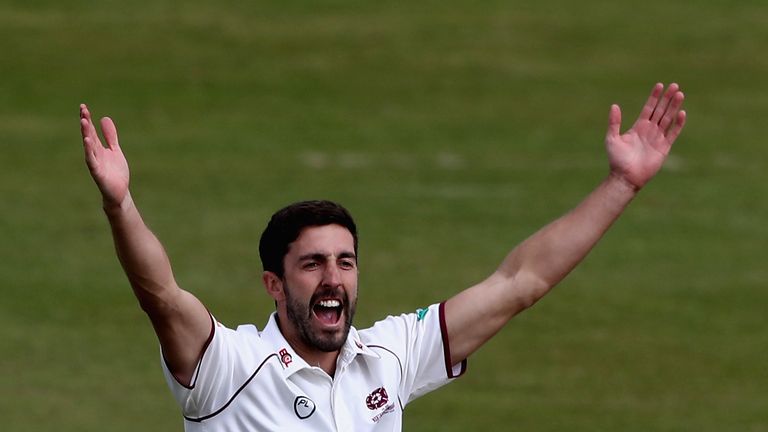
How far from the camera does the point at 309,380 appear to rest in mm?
7863

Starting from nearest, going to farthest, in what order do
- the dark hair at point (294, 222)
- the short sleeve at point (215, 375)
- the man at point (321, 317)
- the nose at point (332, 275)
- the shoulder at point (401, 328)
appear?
the man at point (321, 317), the short sleeve at point (215, 375), the nose at point (332, 275), the dark hair at point (294, 222), the shoulder at point (401, 328)

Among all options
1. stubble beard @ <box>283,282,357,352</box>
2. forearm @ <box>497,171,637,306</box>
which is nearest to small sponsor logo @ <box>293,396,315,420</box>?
stubble beard @ <box>283,282,357,352</box>

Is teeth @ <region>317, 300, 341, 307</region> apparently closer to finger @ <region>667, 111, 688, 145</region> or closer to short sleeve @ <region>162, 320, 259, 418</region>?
short sleeve @ <region>162, 320, 259, 418</region>

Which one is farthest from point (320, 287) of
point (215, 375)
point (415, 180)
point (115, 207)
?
point (415, 180)

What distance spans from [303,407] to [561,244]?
Result: 4.96 ft

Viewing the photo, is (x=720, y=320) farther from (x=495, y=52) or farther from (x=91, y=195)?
(x=495, y=52)

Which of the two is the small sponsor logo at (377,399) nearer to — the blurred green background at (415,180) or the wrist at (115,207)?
the wrist at (115,207)

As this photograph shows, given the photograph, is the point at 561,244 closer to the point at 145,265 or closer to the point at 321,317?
the point at 321,317

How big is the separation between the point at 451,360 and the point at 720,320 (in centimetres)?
1037

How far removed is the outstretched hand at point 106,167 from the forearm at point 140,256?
0.15ft

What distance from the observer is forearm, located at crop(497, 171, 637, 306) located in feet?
27.3

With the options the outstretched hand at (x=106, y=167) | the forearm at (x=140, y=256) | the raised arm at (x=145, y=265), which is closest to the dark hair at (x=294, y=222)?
the raised arm at (x=145, y=265)

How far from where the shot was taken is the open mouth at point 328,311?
25.4ft

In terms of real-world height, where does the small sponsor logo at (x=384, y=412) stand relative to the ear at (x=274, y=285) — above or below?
below
